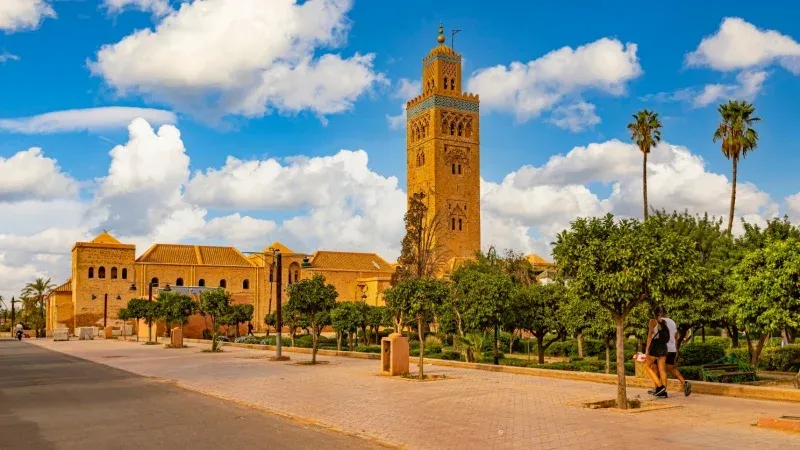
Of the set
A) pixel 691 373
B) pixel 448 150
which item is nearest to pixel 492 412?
pixel 691 373

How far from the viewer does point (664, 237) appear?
41.4 feet

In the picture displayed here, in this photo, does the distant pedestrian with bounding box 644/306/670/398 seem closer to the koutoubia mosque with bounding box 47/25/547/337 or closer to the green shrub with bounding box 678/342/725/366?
the green shrub with bounding box 678/342/725/366

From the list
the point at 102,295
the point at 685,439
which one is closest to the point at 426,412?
the point at 685,439

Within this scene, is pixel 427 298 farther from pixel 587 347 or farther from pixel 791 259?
pixel 587 347

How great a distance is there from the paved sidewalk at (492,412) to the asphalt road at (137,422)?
0.73 metres

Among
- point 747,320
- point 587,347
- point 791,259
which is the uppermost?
point 791,259

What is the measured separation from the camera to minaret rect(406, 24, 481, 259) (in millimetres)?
79375

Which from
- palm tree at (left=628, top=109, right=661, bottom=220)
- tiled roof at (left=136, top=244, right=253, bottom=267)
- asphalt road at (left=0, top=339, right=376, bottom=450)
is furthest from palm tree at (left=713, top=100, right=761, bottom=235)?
tiled roof at (left=136, top=244, right=253, bottom=267)

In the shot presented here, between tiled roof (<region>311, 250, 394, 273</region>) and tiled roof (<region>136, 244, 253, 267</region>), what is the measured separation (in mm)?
7544

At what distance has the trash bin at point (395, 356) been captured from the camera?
19.4 m

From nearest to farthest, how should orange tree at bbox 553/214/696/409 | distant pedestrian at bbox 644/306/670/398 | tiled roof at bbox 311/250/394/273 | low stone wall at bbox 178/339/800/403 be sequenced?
1. orange tree at bbox 553/214/696/409
2. low stone wall at bbox 178/339/800/403
3. distant pedestrian at bbox 644/306/670/398
4. tiled roof at bbox 311/250/394/273

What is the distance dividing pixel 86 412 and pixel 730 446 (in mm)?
10871

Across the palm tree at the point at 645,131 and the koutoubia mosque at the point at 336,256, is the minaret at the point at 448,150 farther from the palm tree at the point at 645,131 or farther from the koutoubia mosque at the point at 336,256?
the palm tree at the point at 645,131

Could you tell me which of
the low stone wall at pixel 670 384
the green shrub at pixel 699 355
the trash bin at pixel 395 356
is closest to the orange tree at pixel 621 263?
the low stone wall at pixel 670 384
